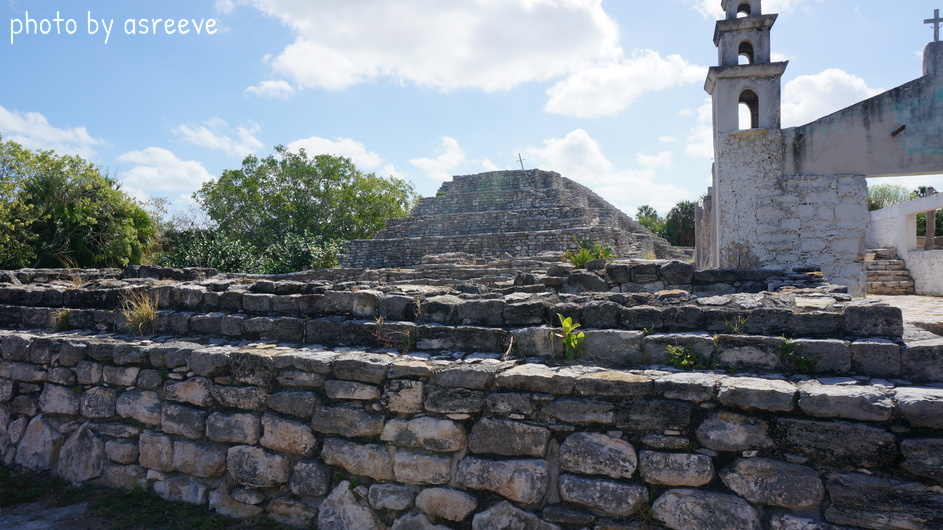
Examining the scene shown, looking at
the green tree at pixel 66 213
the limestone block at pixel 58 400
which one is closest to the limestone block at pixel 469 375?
the limestone block at pixel 58 400

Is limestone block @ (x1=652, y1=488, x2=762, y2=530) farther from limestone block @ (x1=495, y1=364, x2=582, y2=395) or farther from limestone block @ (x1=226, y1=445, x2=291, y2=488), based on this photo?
limestone block @ (x1=226, y1=445, x2=291, y2=488)

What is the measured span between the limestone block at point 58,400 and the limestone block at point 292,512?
207 centimetres

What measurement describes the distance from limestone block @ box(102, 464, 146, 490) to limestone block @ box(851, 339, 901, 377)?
15.3 ft

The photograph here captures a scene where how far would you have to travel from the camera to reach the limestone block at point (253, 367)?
3770 millimetres

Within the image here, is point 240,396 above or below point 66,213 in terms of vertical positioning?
below

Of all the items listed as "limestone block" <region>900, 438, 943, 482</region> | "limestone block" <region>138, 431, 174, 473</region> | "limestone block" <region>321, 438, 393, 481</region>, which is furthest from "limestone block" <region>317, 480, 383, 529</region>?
"limestone block" <region>900, 438, 943, 482</region>

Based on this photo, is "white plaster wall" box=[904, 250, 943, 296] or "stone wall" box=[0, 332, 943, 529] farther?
"white plaster wall" box=[904, 250, 943, 296]

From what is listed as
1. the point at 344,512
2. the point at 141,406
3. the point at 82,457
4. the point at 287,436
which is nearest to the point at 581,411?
the point at 344,512

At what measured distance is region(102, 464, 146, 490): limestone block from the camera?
4.12 meters

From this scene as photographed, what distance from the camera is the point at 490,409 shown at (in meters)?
3.16

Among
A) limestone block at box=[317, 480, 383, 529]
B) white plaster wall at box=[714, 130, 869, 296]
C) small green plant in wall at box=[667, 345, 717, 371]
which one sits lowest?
limestone block at box=[317, 480, 383, 529]

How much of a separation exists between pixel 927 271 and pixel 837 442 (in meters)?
14.4

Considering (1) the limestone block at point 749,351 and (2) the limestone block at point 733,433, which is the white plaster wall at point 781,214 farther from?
(2) the limestone block at point 733,433

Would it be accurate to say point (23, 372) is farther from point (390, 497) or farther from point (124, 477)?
point (390, 497)
